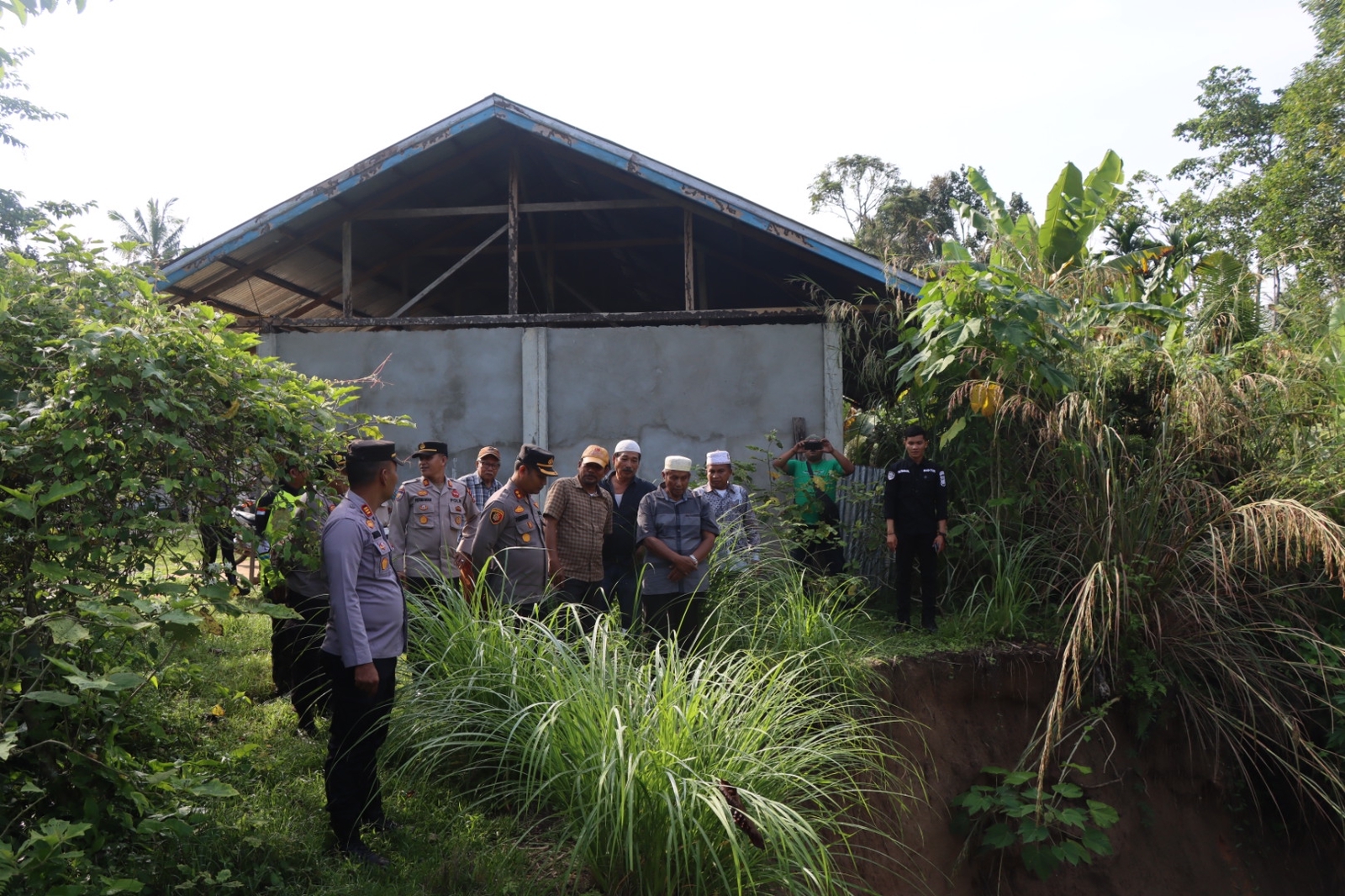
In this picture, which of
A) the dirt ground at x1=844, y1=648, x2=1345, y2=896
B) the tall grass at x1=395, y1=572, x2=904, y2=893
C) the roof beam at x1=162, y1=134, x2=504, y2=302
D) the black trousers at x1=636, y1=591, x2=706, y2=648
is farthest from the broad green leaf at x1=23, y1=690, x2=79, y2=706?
the roof beam at x1=162, y1=134, x2=504, y2=302

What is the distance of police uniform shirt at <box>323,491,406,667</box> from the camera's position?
394 centimetres

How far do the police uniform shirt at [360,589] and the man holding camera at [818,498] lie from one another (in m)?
3.72

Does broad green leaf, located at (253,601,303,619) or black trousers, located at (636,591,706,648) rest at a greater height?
broad green leaf, located at (253,601,303,619)

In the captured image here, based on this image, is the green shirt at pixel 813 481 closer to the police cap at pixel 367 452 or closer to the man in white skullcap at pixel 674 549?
the man in white skullcap at pixel 674 549

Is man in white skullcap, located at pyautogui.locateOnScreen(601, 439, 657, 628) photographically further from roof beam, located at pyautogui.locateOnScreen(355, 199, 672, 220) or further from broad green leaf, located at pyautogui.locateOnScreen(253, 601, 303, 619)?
roof beam, located at pyautogui.locateOnScreen(355, 199, 672, 220)

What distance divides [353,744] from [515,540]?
6.72ft

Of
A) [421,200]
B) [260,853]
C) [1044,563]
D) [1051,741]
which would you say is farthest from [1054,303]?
[421,200]

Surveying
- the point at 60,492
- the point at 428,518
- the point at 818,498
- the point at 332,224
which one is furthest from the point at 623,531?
the point at 332,224

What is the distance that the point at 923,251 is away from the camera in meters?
26.9

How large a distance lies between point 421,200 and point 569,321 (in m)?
2.53

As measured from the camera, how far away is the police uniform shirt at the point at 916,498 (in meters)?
7.05

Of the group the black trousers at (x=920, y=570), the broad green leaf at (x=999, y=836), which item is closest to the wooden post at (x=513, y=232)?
the black trousers at (x=920, y=570)

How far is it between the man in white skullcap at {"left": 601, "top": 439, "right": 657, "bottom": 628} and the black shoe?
2617 mm

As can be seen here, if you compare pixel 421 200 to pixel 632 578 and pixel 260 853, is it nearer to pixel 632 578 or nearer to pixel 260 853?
pixel 632 578
